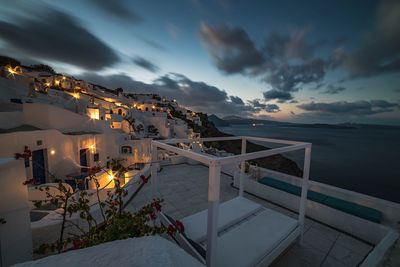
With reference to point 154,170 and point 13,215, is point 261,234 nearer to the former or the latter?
point 154,170

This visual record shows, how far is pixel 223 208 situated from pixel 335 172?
4747 cm

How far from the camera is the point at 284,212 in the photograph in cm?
611

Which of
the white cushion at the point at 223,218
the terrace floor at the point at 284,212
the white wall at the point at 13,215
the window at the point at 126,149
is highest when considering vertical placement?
the white wall at the point at 13,215

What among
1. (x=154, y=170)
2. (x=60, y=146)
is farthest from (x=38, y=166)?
(x=154, y=170)

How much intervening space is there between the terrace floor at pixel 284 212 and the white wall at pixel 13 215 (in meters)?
3.50

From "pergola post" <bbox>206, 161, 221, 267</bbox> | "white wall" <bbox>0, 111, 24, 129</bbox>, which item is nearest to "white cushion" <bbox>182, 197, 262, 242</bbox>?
"pergola post" <bbox>206, 161, 221, 267</bbox>

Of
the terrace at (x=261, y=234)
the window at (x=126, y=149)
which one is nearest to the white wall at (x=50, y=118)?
the window at (x=126, y=149)

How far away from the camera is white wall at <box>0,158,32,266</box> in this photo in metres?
2.56

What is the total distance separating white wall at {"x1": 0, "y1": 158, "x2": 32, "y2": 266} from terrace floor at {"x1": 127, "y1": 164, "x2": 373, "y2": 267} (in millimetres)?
3499

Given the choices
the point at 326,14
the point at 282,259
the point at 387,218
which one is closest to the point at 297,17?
the point at 326,14

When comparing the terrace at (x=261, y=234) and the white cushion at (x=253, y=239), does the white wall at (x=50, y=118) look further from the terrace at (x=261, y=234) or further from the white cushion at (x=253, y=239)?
the white cushion at (x=253, y=239)

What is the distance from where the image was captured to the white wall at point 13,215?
2.56 meters

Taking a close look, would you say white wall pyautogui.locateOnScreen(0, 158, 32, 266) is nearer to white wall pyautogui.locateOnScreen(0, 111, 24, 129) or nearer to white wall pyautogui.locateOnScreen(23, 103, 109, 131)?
white wall pyautogui.locateOnScreen(0, 111, 24, 129)

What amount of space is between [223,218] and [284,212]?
288cm
